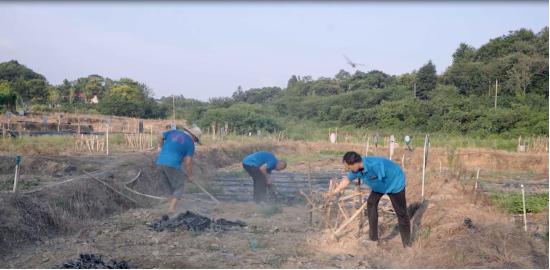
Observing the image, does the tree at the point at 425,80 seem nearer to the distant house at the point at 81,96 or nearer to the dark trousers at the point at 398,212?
the distant house at the point at 81,96

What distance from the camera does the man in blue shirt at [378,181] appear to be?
5867 millimetres

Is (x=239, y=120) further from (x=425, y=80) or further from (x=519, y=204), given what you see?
(x=519, y=204)

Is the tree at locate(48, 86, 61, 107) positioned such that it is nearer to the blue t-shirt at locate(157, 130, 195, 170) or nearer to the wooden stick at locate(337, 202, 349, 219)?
the blue t-shirt at locate(157, 130, 195, 170)

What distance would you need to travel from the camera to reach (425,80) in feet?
119

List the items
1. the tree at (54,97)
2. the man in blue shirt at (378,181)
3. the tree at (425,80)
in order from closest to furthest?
Answer: the man in blue shirt at (378,181), the tree at (425,80), the tree at (54,97)

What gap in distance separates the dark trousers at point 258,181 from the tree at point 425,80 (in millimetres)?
28302

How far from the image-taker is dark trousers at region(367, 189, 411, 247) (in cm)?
605

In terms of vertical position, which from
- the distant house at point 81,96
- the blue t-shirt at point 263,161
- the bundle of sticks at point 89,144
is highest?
the distant house at point 81,96

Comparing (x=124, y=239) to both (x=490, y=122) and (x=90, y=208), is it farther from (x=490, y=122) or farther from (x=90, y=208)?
(x=490, y=122)

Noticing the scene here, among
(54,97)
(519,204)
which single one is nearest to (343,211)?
(519,204)

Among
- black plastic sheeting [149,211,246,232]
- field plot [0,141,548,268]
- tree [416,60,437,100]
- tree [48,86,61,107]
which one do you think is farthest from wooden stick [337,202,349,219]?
tree [48,86,61,107]

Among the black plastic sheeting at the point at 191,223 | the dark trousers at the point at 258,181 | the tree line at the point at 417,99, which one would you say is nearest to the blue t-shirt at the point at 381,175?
the black plastic sheeting at the point at 191,223

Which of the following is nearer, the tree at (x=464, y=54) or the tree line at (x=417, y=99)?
the tree line at (x=417, y=99)

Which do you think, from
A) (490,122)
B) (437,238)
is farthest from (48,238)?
(490,122)
